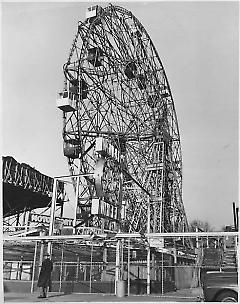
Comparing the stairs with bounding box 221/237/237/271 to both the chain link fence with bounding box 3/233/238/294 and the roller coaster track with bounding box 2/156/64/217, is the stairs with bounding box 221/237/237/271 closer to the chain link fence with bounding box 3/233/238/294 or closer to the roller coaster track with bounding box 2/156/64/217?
the chain link fence with bounding box 3/233/238/294

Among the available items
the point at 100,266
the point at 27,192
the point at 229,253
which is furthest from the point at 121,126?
the point at 27,192

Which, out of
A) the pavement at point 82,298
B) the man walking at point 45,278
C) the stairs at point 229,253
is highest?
the stairs at point 229,253

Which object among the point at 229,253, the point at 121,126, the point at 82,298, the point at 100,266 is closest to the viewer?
A: the point at 82,298

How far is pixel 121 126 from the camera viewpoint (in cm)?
1287

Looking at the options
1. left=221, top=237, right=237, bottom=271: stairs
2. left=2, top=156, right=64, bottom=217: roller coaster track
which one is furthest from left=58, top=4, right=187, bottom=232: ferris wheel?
left=2, top=156, right=64, bottom=217: roller coaster track

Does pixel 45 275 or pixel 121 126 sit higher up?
pixel 121 126

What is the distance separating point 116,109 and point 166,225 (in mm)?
4453

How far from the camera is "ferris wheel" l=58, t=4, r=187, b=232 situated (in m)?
10.8

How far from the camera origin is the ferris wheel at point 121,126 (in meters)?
10.8

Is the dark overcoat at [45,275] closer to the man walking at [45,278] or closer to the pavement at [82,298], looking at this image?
the man walking at [45,278]

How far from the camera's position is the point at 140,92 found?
14.0 metres

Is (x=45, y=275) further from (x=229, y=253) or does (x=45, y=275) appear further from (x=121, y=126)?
(x=121, y=126)

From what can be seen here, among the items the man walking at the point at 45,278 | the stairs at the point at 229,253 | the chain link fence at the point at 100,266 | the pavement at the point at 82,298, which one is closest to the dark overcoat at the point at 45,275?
the man walking at the point at 45,278

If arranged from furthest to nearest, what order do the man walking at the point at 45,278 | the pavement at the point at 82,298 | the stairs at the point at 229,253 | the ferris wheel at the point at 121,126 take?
the ferris wheel at the point at 121,126, the stairs at the point at 229,253, the man walking at the point at 45,278, the pavement at the point at 82,298
